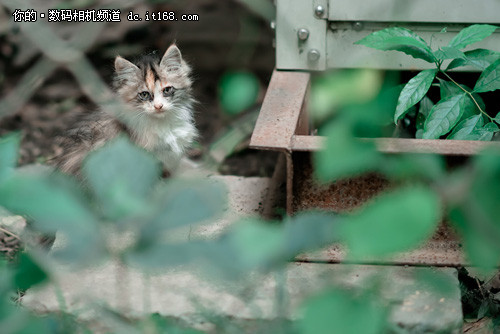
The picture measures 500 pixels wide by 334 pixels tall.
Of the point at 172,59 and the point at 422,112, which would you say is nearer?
the point at 422,112

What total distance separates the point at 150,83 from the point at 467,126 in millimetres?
1132

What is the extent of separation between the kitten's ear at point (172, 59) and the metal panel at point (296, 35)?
0.39m

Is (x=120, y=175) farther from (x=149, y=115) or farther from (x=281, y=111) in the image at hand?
(x=149, y=115)

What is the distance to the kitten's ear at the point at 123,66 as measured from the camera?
233 centimetres

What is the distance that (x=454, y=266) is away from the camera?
1806 mm

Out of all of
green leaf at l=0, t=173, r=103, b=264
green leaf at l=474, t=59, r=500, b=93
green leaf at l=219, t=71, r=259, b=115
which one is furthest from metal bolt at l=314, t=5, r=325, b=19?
green leaf at l=0, t=173, r=103, b=264

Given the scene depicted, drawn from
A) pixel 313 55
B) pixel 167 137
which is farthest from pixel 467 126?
pixel 167 137

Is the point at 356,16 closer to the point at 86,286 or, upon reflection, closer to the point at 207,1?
the point at 86,286

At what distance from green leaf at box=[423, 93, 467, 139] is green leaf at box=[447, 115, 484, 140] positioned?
3cm

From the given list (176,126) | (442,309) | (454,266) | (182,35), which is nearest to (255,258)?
(442,309)

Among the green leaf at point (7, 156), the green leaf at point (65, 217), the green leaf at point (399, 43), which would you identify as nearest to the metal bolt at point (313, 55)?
the green leaf at point (399, 43)

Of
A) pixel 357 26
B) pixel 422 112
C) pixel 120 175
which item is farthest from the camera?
pixel 357 26

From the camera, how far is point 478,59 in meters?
1.93

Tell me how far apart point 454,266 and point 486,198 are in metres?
1.26
